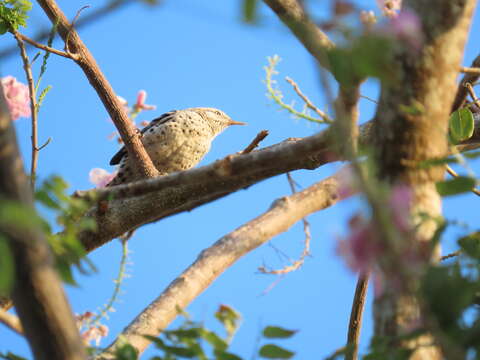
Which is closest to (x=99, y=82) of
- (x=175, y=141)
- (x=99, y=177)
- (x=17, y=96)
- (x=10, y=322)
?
(x=17, y=96)

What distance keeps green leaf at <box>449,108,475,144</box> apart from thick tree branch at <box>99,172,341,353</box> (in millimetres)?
569

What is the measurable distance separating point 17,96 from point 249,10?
2878 mm

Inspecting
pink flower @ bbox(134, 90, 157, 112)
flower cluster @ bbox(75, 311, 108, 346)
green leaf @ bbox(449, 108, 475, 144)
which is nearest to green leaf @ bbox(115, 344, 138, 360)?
green leaf @ bbox(449, 108, 475, 144)

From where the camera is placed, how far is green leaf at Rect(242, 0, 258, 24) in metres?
1.10

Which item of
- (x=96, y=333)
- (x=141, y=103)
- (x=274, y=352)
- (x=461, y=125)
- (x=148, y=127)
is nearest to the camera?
(x=274, y=352)

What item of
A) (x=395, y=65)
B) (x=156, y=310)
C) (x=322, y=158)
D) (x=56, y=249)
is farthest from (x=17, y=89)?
(x=395, y=65)

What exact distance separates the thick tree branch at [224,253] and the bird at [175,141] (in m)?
3.09

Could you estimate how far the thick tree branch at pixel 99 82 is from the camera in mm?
3578

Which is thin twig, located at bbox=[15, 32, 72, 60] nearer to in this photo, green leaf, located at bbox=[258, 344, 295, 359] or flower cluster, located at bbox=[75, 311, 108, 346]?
flower cluster, located at bbox=[75, 311, 108, 346]

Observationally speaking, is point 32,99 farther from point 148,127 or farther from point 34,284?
point 148,127

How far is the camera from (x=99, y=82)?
12.4 feet

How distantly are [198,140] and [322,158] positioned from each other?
9.03 feet

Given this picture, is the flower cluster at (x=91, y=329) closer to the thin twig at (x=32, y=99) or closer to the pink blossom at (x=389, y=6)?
the thin twig at (x=32, y=99)

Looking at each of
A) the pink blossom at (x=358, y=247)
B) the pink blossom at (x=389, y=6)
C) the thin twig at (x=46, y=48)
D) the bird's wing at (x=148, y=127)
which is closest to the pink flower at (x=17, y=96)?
the thin twig at (x=46, y=48)
